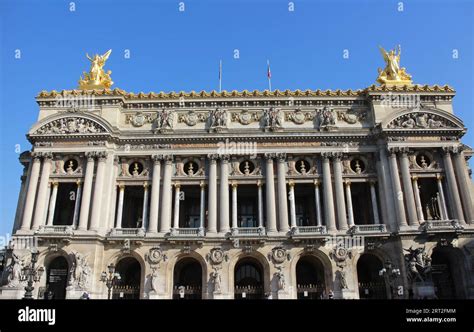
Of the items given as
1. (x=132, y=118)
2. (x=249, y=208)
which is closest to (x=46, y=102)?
(x=132, y=118)

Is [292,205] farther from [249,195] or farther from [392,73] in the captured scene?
[392,73]

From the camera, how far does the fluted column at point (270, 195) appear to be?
3650 centimetres

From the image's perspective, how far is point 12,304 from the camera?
12438 millimetres

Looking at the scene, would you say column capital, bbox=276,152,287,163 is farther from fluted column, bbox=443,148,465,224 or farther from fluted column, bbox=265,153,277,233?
fluted column, bbox=443,148,465,224

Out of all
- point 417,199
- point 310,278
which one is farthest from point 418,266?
point 310,278

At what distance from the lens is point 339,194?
37.4 meters

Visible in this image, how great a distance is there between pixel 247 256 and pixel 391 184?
47.5 feet

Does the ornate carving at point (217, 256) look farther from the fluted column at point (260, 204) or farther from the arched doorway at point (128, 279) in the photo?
the arched doorway at point (128, 279)

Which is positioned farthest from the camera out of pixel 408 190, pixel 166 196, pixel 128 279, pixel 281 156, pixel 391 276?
pixel 281 156

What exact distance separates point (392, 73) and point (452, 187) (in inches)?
513

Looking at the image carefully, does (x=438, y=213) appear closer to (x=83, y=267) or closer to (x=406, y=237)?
(x=406, y=237)

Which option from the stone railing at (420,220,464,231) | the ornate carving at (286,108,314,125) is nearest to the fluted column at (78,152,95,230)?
the ornate carving at (286,108,314,125)

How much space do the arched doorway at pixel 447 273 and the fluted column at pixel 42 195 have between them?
113 ft

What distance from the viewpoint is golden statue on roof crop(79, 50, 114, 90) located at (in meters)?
42.4
